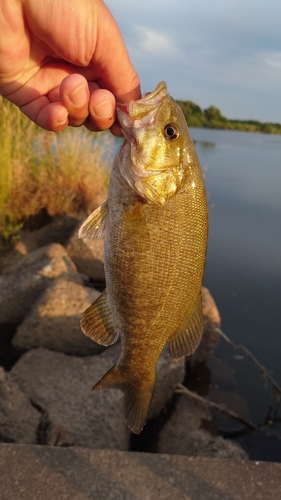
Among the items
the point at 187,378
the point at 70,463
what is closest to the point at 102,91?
the point at 70,463

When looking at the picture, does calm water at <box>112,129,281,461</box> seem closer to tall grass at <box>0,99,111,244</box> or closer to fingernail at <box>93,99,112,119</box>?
tall grass at <box>0,99,111,244</box>

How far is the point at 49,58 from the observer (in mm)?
2746

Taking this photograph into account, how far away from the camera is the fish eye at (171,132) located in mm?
2150

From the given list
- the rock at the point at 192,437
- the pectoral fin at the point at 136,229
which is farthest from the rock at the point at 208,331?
the pectoral fin at the point at 136,229

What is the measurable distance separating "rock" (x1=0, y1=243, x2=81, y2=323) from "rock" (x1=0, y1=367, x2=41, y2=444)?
191cm

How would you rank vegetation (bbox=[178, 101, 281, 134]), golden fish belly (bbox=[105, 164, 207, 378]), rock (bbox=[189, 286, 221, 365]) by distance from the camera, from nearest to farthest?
golden fish belly (bbox=[105, 164, 207, 378]) < rock (bbox=[189, 286, 221, 365]) < vegetation (bbox=[178, 101, 281, 134])

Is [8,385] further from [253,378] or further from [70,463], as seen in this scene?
[253,378]

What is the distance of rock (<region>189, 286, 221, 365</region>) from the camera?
5.28 metres

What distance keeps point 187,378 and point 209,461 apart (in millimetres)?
2385

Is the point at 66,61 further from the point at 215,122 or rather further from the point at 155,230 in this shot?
the point at 215,122

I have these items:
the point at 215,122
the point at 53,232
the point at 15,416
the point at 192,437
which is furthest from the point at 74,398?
the point at 215,122

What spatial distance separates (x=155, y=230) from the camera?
205 centimetres

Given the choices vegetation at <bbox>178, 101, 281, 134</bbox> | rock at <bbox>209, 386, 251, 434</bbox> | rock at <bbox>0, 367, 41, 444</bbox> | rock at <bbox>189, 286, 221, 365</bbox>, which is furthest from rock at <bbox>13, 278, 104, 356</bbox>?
vegetation at <bbox>178, 101, 281, 134</bbox>

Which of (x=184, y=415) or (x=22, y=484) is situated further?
(x=184, y=415)
